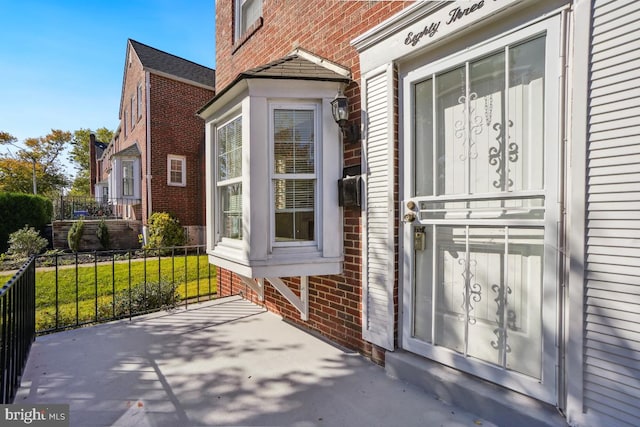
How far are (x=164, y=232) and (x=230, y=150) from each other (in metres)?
9.48

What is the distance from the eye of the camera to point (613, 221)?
5.22 feet

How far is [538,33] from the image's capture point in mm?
1892

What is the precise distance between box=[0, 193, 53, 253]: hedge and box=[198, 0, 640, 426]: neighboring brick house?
45.2 ft

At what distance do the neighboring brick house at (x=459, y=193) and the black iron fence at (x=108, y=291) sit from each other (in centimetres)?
156

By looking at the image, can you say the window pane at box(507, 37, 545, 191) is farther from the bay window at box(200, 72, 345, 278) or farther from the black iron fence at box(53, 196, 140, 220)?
the black iron fence at box(53, 196, 140, 220)

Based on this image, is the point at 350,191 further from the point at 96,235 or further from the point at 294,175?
the point at 96,235

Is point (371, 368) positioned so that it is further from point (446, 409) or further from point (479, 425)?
point (479, 425)

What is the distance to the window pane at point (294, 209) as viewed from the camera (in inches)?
129

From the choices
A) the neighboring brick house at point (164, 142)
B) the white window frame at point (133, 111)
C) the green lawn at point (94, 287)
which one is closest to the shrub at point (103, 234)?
the neighboring brick house at point (164, 142)

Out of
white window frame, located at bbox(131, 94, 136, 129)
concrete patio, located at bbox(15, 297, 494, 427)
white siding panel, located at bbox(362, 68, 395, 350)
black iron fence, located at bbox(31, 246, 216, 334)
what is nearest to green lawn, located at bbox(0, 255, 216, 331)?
black iron fence, located at bbox(31, 246, 216, 334)

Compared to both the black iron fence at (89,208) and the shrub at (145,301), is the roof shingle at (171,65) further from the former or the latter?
the shrub at (145,301)

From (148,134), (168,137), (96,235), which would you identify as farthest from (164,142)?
(96,235)

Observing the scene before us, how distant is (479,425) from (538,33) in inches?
95.6

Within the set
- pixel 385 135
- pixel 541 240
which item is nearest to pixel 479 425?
pixel 541 240
